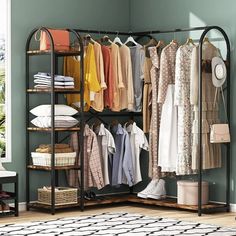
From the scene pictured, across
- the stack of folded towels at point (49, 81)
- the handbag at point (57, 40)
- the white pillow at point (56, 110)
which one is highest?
the handbag at point (57, 40)

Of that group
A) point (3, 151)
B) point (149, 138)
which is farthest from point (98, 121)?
point (3, 151)

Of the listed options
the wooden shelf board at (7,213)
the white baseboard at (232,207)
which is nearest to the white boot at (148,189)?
the white baseboard at (232,207)

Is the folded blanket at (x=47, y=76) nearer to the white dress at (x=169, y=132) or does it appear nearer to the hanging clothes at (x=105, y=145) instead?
the hanging clothes at (x=105, y=145)

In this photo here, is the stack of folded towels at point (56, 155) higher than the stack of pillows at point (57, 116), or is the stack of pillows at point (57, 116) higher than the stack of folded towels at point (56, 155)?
the stack of pillows at point (57, 116)

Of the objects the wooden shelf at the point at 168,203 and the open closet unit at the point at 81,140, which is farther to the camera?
the wooden shelf at the point at 168,203

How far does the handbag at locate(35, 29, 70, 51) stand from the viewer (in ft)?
24.8

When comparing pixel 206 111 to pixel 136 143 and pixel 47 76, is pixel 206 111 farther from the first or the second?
pixel 47 76

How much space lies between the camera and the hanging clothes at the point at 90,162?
7908mm

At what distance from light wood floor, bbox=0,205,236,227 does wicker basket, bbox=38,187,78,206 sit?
11 centimetres

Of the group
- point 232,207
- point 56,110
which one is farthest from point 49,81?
point 232,207

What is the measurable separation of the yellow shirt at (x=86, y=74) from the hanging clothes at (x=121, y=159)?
0.58m

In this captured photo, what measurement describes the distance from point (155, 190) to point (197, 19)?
194cm

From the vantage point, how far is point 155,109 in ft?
26.1

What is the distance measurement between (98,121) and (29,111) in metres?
0.88
